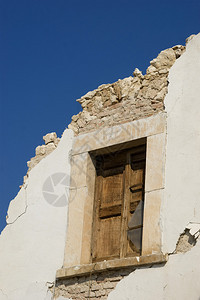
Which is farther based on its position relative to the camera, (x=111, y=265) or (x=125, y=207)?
(x=125, y=207)

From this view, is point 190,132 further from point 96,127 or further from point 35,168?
point 35,168

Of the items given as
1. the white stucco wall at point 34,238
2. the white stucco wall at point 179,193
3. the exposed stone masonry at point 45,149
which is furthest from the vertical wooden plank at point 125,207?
the exposed stone masonry at point 45,149

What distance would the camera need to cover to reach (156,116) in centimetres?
841

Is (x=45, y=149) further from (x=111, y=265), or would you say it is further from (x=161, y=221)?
(x=161, y=221)

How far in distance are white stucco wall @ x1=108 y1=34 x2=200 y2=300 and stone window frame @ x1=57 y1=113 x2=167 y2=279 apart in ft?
0.31

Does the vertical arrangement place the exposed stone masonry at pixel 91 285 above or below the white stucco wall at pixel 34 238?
below

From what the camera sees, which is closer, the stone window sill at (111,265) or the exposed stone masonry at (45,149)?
the stone window sill at (111,265)

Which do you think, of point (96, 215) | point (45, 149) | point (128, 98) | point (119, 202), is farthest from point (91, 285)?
point (128, 98)

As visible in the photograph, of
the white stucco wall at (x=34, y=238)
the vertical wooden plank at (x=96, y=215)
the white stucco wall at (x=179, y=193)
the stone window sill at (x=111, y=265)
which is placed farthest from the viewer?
the white stucco wall at (x=34, y=238)

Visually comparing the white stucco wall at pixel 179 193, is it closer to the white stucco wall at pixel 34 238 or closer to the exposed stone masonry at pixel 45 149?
the white stucco wall at pixel 34 238

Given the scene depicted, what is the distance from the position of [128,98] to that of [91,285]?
2.36 meters

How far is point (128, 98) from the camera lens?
351 inches

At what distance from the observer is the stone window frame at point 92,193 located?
7820mm

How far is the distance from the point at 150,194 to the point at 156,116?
963mm
